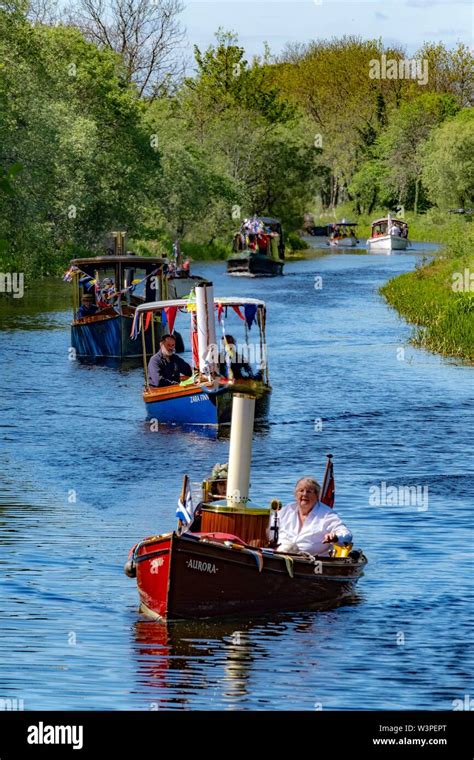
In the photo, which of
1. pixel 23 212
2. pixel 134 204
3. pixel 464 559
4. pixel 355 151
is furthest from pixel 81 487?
pixel 355 151

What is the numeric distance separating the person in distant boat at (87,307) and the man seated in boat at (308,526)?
27.7m

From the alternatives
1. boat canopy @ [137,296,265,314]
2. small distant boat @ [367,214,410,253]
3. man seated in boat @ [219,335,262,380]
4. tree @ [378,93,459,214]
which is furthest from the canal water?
tree @ [378,93,459,214]

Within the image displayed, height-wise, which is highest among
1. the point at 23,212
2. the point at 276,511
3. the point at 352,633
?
the point at 23,212

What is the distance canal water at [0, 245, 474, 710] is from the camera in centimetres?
1452

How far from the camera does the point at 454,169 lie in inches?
3971

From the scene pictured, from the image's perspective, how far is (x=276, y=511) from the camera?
16.9 meters

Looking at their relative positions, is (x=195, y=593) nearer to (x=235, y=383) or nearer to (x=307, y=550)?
(x=307, y=550)

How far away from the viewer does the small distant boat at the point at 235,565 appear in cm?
1538

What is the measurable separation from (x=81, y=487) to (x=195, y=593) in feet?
31.0

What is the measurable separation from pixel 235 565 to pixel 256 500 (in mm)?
7726

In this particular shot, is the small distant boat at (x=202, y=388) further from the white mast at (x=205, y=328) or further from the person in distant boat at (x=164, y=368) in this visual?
the person in distant boat at (x=164, y=368)

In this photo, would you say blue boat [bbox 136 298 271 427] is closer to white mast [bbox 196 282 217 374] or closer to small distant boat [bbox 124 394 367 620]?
white mast [bbox 196 282 217 374]

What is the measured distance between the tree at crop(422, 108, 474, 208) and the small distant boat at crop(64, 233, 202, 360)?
58.8 meters
